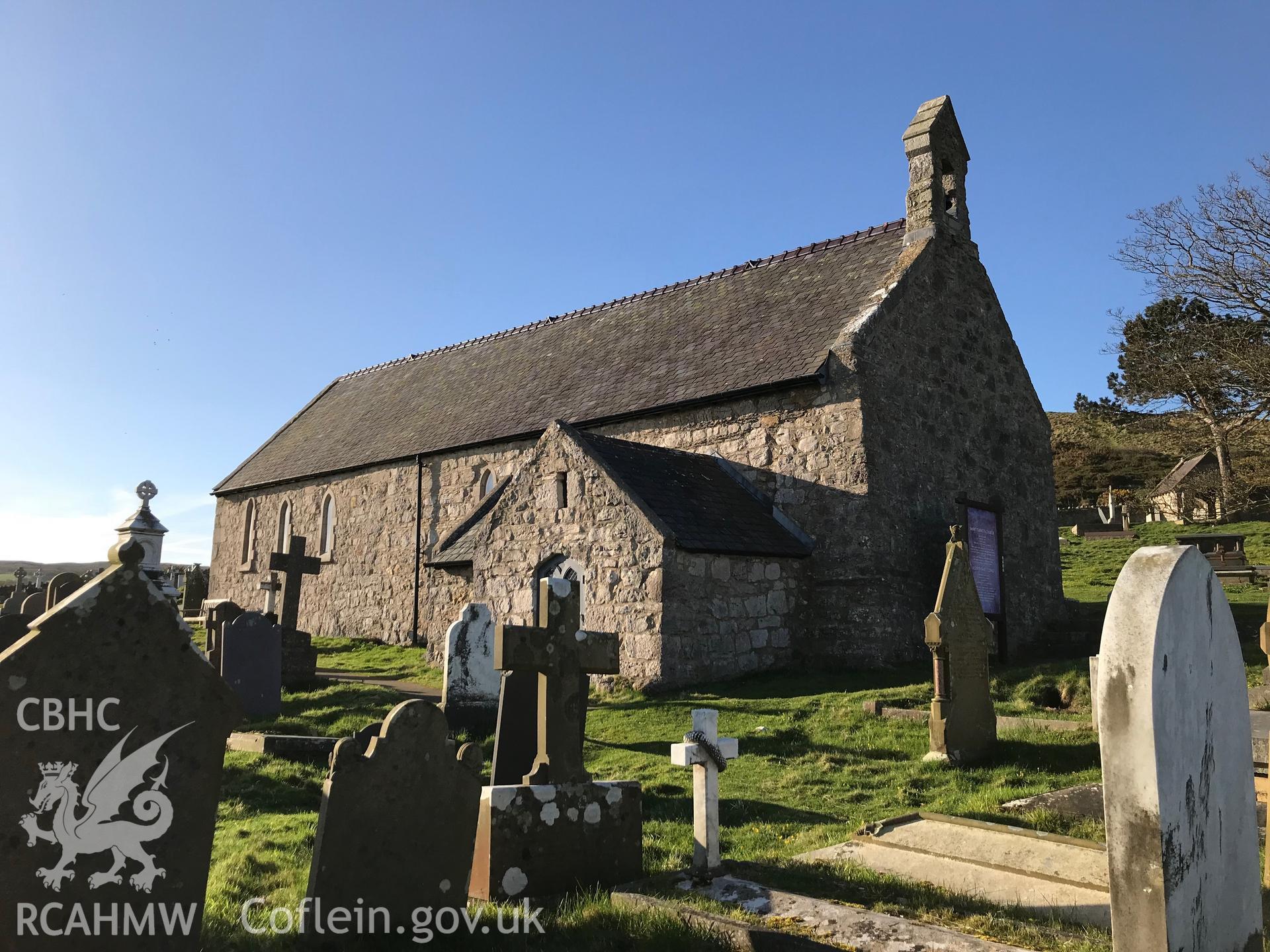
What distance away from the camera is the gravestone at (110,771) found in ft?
11.1

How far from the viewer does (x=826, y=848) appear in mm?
5992

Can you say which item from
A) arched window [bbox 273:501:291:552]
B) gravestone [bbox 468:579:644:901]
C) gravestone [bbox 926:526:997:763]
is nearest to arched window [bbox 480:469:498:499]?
arched window [bbox 273:501:291:552]

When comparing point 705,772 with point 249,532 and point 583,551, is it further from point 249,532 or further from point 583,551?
point 249,532

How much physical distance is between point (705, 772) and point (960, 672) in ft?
15.5

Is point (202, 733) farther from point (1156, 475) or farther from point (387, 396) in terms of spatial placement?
point (1156, 475)

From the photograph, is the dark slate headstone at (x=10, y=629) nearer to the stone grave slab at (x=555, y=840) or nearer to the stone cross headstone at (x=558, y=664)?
the stone cross headstone at (x=558, y=664)

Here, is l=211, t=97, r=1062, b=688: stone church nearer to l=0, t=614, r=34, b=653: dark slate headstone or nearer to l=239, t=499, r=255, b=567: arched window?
l=239, t=499, r=255, b=567: arched window

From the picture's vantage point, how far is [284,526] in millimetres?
27734

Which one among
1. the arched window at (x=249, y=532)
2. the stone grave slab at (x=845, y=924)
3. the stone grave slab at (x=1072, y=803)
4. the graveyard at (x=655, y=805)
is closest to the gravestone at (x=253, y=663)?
the graveyard at (x=655, y=805)

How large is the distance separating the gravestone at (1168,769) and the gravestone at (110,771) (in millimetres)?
3518

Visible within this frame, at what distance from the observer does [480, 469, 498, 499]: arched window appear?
21.0 meters

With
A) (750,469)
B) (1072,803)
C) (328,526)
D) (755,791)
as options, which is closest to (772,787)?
(755,791)

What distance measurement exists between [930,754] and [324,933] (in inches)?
257

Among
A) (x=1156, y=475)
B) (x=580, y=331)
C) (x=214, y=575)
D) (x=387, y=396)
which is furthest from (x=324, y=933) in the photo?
(x=1156, y=475)
